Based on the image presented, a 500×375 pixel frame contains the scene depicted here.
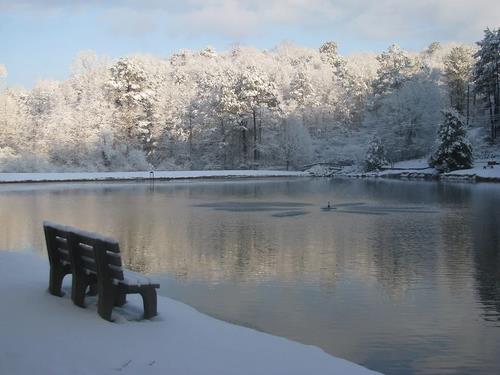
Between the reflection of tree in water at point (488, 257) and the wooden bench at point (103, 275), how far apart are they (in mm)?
5388

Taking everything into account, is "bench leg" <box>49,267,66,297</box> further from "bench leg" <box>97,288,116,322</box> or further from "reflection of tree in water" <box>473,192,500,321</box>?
"reflection of tree in water" <box>473,192,500,321</box>

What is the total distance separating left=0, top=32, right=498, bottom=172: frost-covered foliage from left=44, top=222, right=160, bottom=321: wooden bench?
196ft

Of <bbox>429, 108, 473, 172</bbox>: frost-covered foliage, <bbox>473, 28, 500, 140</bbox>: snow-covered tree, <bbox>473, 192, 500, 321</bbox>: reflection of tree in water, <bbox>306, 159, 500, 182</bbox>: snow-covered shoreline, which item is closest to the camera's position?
<bbox>473, 192, 500, 321</bbox>: reflection of tree in water

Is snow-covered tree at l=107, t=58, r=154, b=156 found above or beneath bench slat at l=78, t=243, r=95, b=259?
above

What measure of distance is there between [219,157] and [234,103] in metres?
8.47

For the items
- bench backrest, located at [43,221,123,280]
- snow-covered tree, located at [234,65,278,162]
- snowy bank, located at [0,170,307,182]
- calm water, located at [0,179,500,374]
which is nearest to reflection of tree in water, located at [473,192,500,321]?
calm water, located at [0,179,500,374]

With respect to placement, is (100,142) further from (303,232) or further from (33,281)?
(33,281)

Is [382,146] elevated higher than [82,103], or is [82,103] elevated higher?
[82,103]

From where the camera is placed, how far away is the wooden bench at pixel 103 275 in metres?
7.04

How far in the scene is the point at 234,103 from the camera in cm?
7819

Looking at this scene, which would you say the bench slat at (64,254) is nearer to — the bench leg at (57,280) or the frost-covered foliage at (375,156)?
the bench leg at (57,280)

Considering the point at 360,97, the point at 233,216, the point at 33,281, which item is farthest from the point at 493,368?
the point at 360,97

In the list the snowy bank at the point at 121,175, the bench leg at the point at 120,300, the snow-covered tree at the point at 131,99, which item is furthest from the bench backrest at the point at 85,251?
the snow-covered tree at the point at 131,99

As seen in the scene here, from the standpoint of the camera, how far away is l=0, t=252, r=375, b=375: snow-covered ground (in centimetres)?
559
